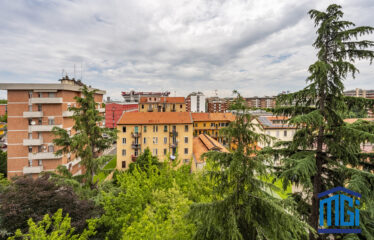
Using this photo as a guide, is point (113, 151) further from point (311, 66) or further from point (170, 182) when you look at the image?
point (311, 66)

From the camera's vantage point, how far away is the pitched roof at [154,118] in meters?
31.0

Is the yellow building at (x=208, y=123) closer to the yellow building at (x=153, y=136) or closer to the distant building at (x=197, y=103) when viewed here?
the yellow building at (x=153, y=136)

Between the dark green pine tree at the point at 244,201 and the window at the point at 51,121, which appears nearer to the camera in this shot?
the dark green pine tree at the point at 244,201

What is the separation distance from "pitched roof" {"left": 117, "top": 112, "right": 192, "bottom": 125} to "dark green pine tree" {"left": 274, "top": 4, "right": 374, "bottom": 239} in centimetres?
2475

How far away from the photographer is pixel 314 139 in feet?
24.7

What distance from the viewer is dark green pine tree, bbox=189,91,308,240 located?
4.75 metres

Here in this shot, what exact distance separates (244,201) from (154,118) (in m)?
27.9

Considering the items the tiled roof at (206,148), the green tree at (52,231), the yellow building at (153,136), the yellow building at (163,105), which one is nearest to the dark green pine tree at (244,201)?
the green tree at (52,231)

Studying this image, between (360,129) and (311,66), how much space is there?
2824mm

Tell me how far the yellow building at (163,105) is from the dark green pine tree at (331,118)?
146 ft

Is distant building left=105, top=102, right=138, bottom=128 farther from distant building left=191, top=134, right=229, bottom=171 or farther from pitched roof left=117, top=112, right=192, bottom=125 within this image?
distant building left=191, top=134, right=229, bottom=171

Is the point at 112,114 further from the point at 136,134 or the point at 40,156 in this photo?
the point at 40,156

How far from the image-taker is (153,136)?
31094 mm

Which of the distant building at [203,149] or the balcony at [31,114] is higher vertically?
the balcony at [31,114]
